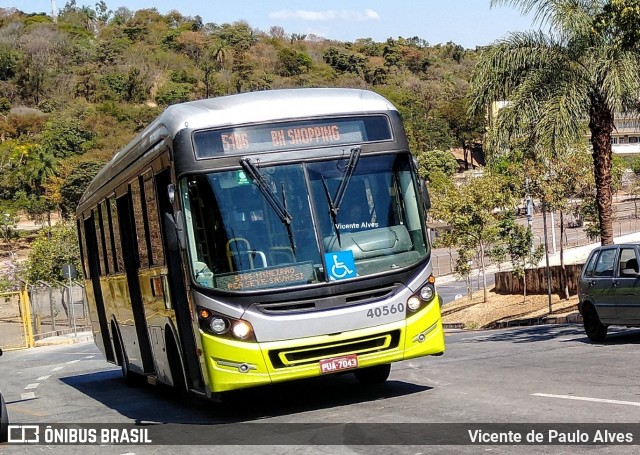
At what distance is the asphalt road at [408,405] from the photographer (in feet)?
29.4

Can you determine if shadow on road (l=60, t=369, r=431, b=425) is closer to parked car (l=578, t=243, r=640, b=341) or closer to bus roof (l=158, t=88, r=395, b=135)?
bus roof (l=158, t=88, r=395, b=135)

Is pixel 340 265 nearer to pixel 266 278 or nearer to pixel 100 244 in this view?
pixel 266 278

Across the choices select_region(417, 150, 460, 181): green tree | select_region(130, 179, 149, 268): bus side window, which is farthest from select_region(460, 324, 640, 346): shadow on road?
A: select_region(417, 150, 460, 181): green tree

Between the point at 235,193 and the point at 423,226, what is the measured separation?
196cm

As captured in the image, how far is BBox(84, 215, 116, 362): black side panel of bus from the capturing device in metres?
18.0

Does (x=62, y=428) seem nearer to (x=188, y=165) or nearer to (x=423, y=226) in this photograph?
(x=188, y=165)

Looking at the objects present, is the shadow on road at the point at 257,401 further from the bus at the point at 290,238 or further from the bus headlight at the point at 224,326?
the bus headlight at the point at 224,326

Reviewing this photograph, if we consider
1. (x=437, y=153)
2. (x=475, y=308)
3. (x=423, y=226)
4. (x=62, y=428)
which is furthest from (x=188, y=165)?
(x=437, y=153)

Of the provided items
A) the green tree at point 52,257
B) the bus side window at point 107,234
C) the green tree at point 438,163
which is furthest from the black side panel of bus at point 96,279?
the green tree at point 438,163

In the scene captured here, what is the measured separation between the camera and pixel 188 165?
10.6 meters

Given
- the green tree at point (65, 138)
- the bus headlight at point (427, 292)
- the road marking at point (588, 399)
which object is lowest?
the road marking at point (588, 399)

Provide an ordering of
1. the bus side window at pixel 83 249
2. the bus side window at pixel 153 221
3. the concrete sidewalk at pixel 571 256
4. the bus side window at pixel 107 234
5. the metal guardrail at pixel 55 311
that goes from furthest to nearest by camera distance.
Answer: the concrete sidewalk at pixel 571 256 → the metal guardrail at pixel 55 311 → the bus side window at pixel 83 249 → the bus side window at pixel 107 234 → the bus side window at pixel 153 221

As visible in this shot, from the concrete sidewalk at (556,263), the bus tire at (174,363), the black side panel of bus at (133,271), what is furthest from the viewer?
the concrete sidewalk at (556,263)

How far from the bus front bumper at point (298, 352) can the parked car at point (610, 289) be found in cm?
750
